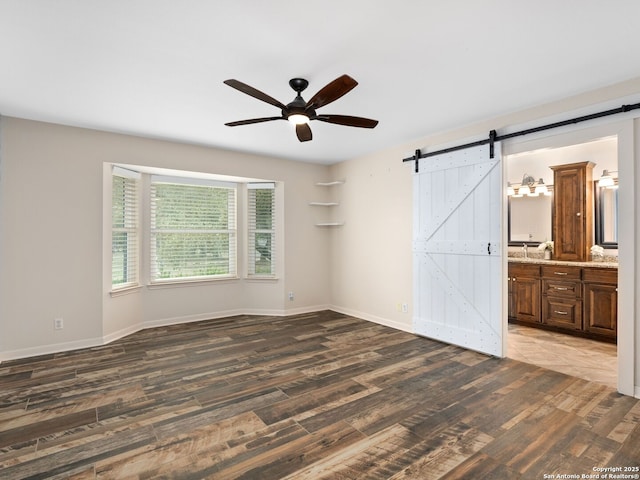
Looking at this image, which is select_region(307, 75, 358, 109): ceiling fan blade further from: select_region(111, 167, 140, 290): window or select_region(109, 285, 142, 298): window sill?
select_region(109, 285, 142, 298): window sill

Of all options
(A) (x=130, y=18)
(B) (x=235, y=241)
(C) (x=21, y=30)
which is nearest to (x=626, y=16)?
(A) (x=130, y=18)

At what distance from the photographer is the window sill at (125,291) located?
14.7 ft

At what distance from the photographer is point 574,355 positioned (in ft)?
12.8

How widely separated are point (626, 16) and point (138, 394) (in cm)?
453

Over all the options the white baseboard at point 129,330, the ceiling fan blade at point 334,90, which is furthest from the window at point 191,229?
the ceiling fan blade at point 334,90

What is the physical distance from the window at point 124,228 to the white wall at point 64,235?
0.67ft

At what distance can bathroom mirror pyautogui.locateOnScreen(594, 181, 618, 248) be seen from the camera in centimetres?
477

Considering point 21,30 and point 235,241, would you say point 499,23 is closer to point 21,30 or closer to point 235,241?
point 21,30

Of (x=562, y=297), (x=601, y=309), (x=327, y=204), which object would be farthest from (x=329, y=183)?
(x=601, y=309)

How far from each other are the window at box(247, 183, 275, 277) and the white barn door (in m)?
2.53

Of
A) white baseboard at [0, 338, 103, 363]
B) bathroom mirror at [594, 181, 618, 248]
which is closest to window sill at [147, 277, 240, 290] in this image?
white baseboard at [0, 338, 103, 363]

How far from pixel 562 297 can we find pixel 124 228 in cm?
628

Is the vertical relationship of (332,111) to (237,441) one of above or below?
above

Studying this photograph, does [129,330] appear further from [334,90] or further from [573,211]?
[573,211]
